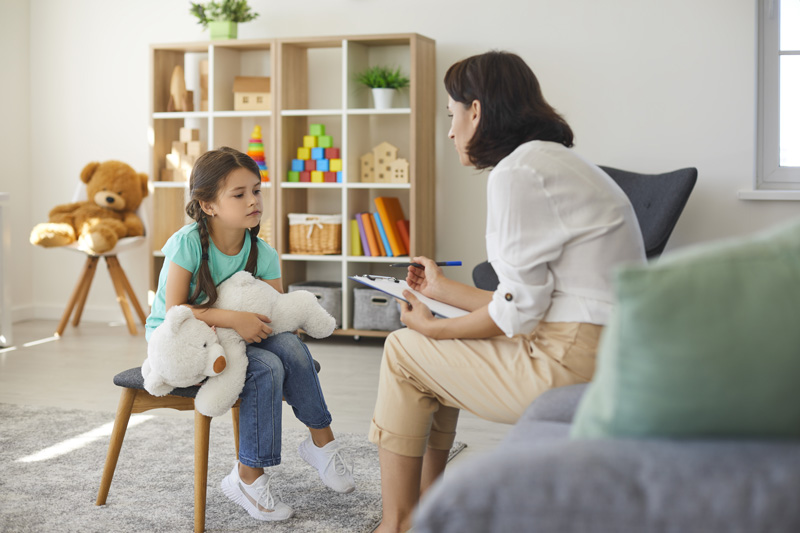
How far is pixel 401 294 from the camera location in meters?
1.75

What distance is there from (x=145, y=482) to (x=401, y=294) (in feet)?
3.07

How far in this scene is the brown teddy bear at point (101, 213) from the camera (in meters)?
4.31

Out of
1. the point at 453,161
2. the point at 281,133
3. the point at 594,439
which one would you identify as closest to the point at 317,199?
the point at 281,133

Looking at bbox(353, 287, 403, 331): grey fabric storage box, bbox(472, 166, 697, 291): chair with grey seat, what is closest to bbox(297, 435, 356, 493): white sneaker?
bbox(472, 166, 697, 291): chair with grey seat

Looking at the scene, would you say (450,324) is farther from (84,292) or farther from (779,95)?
(84,292)

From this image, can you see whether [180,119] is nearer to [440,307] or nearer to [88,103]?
[88,103]

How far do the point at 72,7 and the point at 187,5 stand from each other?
2.51 feet

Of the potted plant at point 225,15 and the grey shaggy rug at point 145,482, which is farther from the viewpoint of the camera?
the potted plant at point 225,15

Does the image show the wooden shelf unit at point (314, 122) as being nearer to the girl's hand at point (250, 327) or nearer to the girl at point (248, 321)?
the girl at point (248, 321)

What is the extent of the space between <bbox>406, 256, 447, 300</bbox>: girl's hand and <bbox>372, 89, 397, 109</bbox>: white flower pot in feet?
8.05

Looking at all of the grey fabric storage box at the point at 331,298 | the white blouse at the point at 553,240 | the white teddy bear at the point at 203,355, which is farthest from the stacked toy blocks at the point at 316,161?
the white blouse at the point at 553,240

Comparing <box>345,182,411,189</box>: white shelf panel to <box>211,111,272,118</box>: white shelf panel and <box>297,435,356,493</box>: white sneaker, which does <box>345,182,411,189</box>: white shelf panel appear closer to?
<box>211,111,272,118</box>: white shelf panel

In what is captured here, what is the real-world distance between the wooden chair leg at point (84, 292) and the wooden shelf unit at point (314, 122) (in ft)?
1.05

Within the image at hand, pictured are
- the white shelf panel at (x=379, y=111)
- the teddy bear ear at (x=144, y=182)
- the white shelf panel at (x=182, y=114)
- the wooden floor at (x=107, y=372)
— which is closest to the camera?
the wooden floor at (x=107, y=372)
